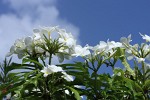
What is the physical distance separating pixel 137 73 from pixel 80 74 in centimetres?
64

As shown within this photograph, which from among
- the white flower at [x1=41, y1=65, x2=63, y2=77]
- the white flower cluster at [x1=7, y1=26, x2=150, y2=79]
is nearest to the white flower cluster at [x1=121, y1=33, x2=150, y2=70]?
the white flower cluster at [x1=7, y1=26, x2=150, y2=79]

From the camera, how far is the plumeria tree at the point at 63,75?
157 inches

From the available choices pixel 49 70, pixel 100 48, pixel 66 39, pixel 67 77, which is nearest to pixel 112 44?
pixel 100 48

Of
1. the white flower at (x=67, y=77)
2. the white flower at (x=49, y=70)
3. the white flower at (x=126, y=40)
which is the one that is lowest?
the white flower at (x=67, y=77)

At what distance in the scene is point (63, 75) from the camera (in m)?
3.98

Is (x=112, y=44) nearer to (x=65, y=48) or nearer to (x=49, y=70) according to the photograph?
(x=65, y=48)

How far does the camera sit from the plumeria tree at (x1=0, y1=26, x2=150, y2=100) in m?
3.98

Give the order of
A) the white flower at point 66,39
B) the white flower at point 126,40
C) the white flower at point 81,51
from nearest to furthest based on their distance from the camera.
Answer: the white flower at point 66,39 < the white flower at point 81,51 < the white flower at point 126,40

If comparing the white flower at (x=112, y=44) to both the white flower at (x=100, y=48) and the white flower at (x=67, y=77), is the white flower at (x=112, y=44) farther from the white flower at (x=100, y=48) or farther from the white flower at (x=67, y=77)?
the white flower at (x=67, y=77)

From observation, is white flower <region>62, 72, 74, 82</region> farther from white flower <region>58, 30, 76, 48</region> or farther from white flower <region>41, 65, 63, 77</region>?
white flower <region>58, 30, 76, 48</region>

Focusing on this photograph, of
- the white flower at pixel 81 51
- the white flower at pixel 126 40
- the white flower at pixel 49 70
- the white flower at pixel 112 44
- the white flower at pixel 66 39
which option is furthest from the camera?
the white flower at pixel 126 40

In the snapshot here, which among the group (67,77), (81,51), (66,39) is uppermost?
(66,39)

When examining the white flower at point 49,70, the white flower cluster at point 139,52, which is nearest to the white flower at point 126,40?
the white flower cluster at point 139,52

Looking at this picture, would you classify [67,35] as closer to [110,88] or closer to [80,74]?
[80,74]
